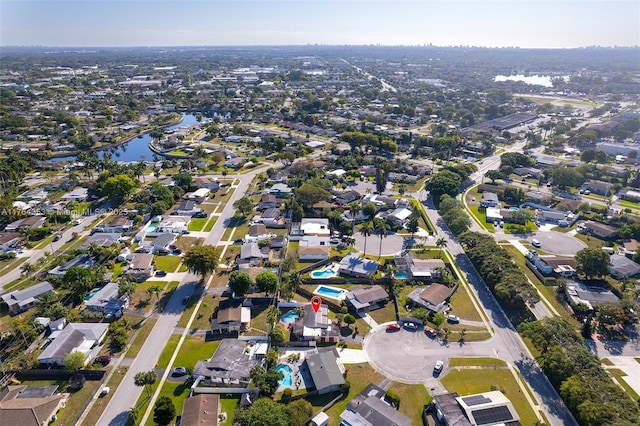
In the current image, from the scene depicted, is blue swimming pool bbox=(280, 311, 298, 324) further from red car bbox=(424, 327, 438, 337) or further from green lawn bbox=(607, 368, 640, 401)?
green lawn bbox=(607, 368, 640, 401)

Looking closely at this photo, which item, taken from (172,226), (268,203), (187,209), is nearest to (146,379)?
(172,226)

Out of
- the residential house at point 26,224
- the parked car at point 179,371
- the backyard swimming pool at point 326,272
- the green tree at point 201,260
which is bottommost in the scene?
the backyard swimming pool at point 326,272

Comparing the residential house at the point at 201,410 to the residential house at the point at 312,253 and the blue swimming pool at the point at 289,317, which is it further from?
the residential house at the point at 312,253

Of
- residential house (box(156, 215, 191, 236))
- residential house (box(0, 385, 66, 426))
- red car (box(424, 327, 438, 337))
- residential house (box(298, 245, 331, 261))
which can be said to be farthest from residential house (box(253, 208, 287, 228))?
residential house (box(0, 385, 66, 426))

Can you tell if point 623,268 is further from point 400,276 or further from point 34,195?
point 34,195

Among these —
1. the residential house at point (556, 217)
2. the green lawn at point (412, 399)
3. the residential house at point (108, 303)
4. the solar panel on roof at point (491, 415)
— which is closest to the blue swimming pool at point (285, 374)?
the green lawn at point (412, 399)
